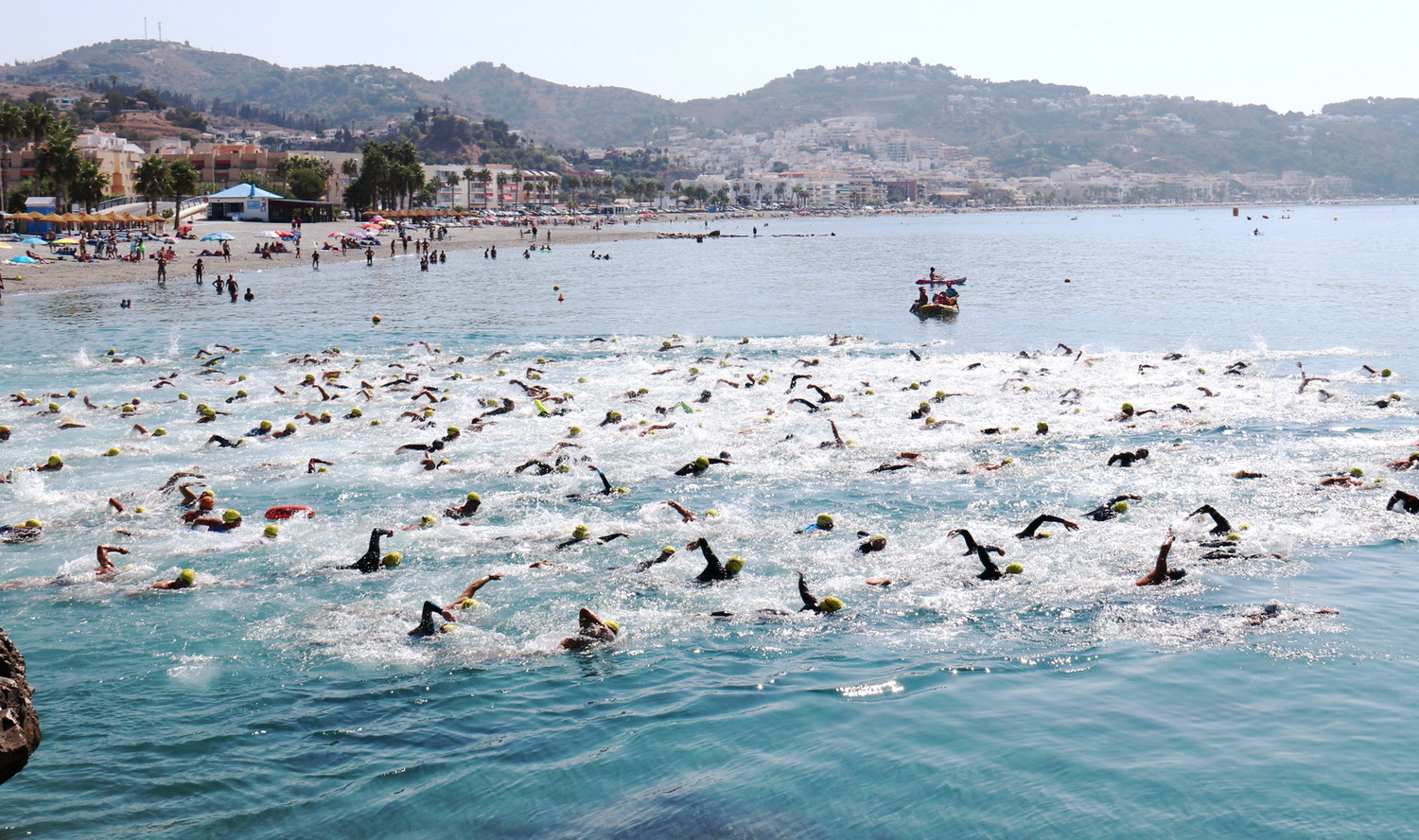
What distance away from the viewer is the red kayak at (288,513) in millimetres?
20328

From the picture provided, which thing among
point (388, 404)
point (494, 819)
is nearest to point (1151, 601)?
point (494, 819)

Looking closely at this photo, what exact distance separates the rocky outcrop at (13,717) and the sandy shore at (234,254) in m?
66.5

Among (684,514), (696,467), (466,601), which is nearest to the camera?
(466,601)

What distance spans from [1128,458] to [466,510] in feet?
46.8

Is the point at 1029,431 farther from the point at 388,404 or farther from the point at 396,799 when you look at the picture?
the point at 396,799

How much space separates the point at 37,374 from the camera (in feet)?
122

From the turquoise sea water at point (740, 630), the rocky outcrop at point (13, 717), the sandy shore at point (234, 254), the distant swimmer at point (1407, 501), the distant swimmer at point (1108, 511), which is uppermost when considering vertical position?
the sandy shore at point (234, 254)

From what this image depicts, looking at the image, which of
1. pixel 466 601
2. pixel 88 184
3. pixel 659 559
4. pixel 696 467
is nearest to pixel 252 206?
pixel 88 184

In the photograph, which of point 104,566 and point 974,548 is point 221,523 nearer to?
point 104,566

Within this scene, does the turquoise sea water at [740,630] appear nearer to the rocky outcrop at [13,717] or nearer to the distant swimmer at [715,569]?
the distant swimmer at [715,569]

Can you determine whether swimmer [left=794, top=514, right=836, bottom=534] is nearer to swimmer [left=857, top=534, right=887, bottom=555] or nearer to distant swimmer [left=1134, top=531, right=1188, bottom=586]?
swimmer [left=857, top=534, right=887, bottom=555]

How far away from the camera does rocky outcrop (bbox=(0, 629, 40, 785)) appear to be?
778cm

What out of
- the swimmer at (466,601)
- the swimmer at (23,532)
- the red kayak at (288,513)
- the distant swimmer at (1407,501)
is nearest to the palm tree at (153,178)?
the swimmer at (23,532)

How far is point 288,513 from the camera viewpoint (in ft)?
66.9
